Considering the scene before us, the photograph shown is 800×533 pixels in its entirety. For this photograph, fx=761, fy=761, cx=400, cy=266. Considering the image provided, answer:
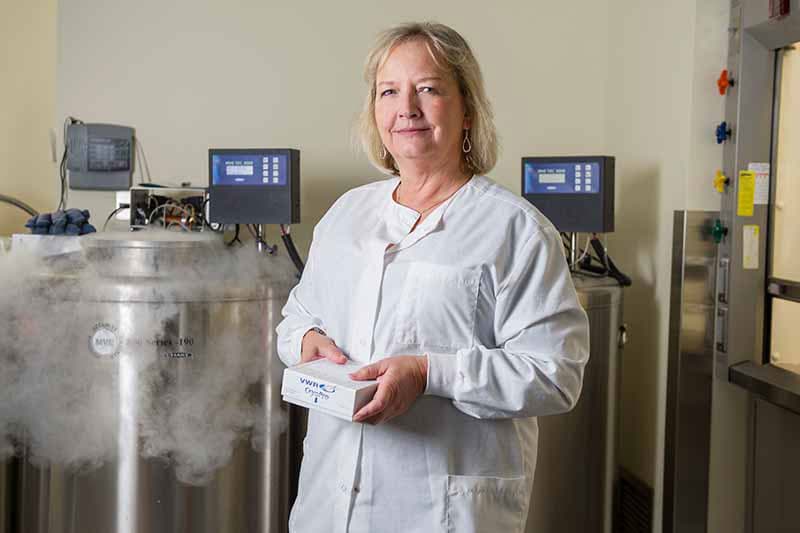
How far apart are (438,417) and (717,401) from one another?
1199 mm

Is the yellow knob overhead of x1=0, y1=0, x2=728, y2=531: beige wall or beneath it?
beneath

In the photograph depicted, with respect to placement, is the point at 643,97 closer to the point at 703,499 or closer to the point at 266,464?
the point at 703,499

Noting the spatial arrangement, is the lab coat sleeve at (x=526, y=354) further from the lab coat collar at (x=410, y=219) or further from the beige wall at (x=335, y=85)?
the beige wall at (x=335, y=85)

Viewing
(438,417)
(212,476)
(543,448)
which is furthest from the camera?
(543,448)

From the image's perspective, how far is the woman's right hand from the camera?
1.12 m

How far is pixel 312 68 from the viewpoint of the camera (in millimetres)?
2357

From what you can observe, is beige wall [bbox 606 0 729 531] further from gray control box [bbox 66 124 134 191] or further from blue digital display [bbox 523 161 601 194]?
gray control box [bbox 66 124 134 191]

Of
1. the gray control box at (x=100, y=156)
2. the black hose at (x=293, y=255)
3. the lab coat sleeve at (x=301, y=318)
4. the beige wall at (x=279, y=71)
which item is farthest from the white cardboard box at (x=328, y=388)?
the gray control box at (x=100, y=156)

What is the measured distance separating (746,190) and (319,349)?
4.24 ft

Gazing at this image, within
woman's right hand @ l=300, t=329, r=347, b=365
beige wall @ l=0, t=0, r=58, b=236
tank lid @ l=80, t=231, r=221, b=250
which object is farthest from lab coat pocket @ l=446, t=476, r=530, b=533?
beige wall @ l=0, t=0, r=58, b=236

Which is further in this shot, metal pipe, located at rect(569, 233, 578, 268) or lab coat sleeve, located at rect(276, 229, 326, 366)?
metal pipe, located at rect(569, 233, 578, 268)

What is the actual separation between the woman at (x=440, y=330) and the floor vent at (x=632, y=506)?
118 cm

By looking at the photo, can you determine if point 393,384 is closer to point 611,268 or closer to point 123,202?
point 611,268

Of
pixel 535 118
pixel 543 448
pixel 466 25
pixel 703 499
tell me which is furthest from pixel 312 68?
pixel 703 499
